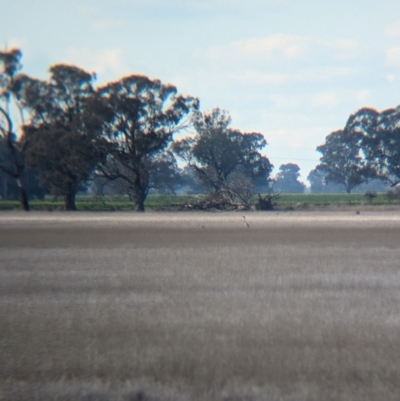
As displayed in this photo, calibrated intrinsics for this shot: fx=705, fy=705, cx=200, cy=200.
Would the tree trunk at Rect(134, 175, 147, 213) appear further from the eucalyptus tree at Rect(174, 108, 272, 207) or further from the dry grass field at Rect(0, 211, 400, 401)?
the dry grass field at Rect(0, 211, 400, 401)

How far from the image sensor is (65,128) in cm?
5319

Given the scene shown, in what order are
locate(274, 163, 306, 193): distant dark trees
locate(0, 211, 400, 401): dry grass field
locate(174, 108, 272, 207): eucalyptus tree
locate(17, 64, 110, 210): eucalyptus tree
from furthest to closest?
locate(274, 163, 306, 193): distant dark trees → locate(174, 108, 272, 207): eucalyptus tree → locate(17, 64, 110, 210): eucalyptus tree → locate(0, 211, 400, 401): dry grass field

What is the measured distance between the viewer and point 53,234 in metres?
24.7

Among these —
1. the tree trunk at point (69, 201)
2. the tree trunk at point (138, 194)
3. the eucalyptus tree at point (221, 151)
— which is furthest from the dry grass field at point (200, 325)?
the eucalyptus tree at point (221, 151)

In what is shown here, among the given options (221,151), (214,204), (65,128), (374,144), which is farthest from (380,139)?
(65,128)

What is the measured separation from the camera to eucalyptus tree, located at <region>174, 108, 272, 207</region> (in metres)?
64.9

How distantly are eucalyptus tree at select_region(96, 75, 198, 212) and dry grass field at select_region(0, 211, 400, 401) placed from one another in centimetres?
3378

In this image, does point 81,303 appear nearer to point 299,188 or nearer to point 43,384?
point 43,384

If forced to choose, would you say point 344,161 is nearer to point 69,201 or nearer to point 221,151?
point 221,151

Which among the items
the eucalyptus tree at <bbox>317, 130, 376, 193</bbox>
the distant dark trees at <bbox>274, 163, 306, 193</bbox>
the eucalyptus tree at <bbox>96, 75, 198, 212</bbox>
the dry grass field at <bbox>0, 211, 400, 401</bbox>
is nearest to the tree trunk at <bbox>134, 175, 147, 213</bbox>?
the eucalyptus tree at <bbox>96, 75, 198, 212</bbox>

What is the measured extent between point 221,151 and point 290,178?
311 ft

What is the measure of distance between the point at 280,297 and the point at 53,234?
15.0 meters

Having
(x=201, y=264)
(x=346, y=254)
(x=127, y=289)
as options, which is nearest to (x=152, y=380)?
(x=127, y=289)

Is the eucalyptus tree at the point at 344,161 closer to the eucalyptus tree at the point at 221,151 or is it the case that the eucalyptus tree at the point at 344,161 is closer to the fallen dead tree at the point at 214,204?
the eucalyptus tree at the point at 221,151
